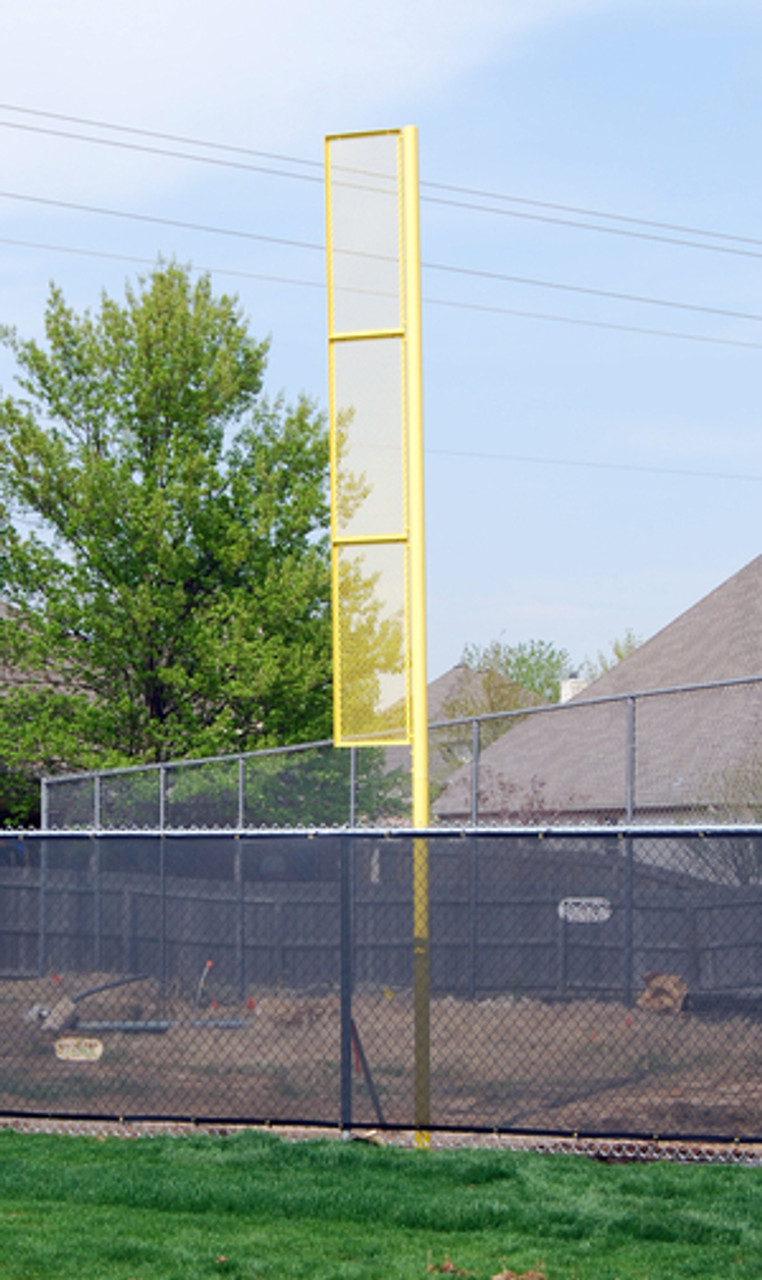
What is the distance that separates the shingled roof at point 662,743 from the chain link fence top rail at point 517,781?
0.03 meters

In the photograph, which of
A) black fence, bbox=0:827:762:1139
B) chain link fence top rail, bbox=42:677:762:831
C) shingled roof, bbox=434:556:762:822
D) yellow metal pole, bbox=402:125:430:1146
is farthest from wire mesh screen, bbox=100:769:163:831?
yellow metal pole, bbox=402:125:430:1146

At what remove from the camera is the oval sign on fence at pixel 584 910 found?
7.15 meters

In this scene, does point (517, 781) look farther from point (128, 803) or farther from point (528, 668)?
point (528, 668)

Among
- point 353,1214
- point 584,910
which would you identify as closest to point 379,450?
point 584,910

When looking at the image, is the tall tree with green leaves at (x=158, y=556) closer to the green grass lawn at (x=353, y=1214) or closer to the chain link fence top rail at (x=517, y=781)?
the chain link fence top rail at (x=517, y=781)

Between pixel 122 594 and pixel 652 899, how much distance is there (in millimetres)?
14873

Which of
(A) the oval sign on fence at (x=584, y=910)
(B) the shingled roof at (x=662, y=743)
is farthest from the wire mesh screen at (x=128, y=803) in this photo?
(A) the oval sign on fence at (x=584, y=910)

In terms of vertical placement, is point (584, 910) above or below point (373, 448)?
below

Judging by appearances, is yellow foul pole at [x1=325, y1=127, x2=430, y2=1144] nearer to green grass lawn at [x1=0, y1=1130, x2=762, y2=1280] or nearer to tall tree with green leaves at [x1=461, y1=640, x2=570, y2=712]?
green grass lawn at [x1=0, y1=1130, x2=762, y2=1280]

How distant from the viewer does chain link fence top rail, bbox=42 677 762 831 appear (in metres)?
15.5

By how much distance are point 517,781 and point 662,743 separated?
3868 mm

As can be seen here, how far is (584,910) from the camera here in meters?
7.24

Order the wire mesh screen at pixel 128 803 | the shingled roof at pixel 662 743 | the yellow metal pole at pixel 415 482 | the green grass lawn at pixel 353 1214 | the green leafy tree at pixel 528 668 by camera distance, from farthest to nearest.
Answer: the green leafy tree at pixel 528 668
the wire mesh screen at pixel 128 803
the shingled roof at pixel 662 743
the yellow metal pole at pixel 415 482
the green grass lawn at pixel 353 1214

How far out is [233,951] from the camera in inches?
A: 307
